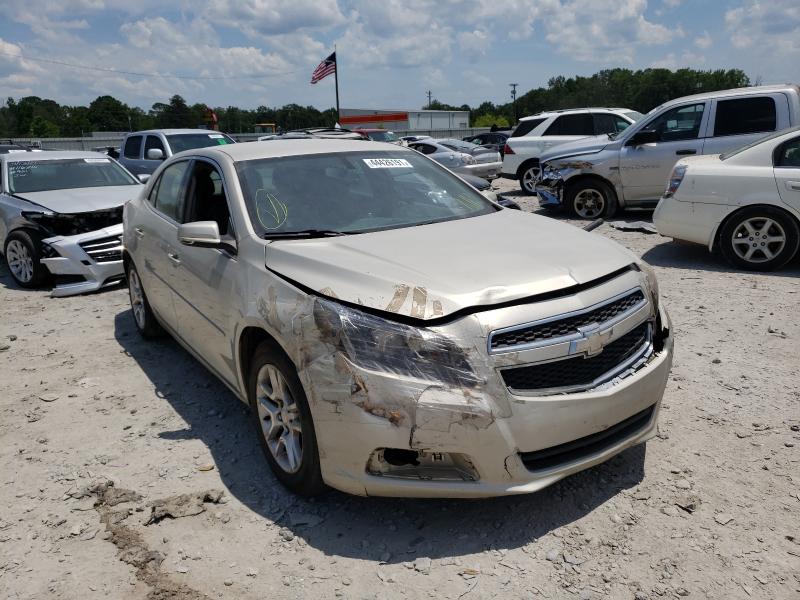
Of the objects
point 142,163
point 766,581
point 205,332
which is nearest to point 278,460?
point 205,332

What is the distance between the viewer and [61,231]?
762 centimetres

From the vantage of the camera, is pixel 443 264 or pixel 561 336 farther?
pixel 443 264

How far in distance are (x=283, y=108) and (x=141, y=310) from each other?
90.8 metres

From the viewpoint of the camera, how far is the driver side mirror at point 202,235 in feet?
11.1

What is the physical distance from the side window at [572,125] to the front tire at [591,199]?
14.3 ft

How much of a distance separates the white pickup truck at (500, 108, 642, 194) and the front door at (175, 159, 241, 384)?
1101 cm

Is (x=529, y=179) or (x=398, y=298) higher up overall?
(x=529, y=179)

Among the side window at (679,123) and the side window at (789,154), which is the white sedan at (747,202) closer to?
the side window at (789,154)

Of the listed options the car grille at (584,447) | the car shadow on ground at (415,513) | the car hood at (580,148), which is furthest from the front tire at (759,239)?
the car grille at (584,447)

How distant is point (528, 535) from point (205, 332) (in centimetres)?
221

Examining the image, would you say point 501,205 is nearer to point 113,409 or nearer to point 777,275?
point 113,409

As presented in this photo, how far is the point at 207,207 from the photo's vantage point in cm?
414

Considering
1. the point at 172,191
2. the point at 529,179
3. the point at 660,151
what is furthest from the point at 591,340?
the point at 529,179

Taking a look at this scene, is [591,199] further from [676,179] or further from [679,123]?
[676,179]
